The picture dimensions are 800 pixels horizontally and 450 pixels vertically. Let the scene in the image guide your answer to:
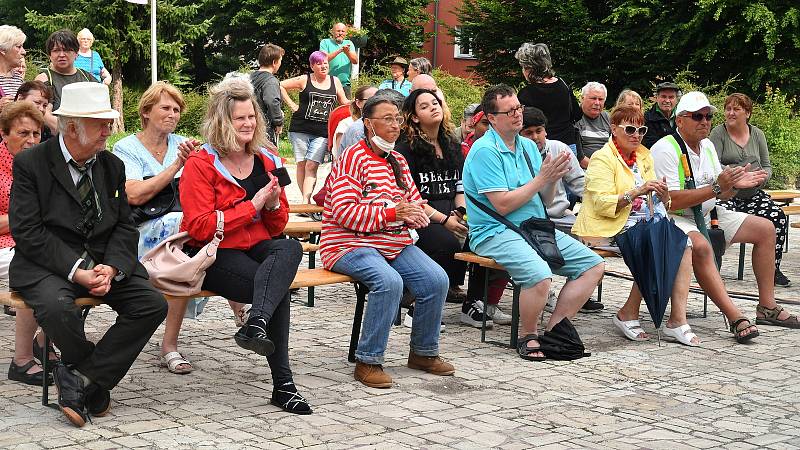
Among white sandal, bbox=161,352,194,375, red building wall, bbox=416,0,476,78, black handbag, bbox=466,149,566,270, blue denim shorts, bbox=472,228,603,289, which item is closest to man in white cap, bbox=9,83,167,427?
white sandal, bbox=161,352,194,375

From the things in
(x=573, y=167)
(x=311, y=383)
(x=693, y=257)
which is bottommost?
(x=311, y=383)

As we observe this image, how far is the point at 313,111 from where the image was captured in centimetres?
1348

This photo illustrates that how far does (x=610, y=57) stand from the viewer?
105 ft

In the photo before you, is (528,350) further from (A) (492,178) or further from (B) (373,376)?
(B) (373,376)

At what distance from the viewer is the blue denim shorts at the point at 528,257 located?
7.50m

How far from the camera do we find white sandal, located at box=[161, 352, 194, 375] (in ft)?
22.2

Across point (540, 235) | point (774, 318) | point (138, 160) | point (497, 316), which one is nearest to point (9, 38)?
point (138, 160)

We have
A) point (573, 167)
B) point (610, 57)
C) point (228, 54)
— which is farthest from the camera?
point (228, 54)

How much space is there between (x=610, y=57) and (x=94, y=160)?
27.5 meters

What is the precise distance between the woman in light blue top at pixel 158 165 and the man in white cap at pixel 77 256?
0.73 m

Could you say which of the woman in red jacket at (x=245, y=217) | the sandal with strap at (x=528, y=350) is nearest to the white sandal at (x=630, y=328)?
the sandal with strap at (x=528, y=350)

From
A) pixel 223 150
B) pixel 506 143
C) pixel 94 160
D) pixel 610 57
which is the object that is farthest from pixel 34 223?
pixel 610 57

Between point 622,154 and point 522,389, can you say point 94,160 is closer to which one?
point 522,389

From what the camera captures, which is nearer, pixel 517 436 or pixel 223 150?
Answer: pixel 517 436
